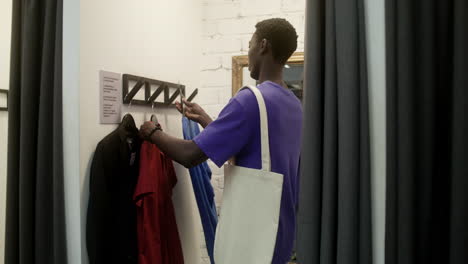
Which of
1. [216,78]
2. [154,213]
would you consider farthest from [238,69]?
[154,213]

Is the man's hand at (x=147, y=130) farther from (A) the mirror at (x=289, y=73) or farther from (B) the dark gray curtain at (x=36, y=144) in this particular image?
(A) the mirror at (x=289, y=73)

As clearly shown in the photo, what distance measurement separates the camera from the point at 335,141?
0.76 m

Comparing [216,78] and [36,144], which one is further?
[216,78]

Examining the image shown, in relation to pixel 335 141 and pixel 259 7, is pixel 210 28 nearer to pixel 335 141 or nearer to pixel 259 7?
pixel 259 7

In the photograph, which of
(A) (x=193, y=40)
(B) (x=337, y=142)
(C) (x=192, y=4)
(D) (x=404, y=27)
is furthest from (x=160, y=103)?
(D) (x=404, y=27)

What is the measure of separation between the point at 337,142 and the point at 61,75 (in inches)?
30.6

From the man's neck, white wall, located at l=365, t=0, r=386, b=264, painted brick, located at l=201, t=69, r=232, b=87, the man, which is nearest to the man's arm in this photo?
the man

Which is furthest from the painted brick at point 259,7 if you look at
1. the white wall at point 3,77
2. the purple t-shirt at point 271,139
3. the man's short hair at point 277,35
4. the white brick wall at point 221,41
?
the white wall at point 3,77

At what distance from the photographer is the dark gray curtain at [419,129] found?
70 centimetres

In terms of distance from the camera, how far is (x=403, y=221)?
2.30 feet

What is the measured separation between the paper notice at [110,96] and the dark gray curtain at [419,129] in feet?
3.08

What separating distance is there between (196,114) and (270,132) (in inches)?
15.8

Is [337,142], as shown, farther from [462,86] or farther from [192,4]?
[192,4]

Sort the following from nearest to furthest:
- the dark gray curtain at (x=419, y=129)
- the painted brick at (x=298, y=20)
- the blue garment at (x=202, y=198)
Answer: the dark gray curtain at (x=419, y=129), the blue garment at (x=202, y=198), the painted brick at (x=298, y=20)
